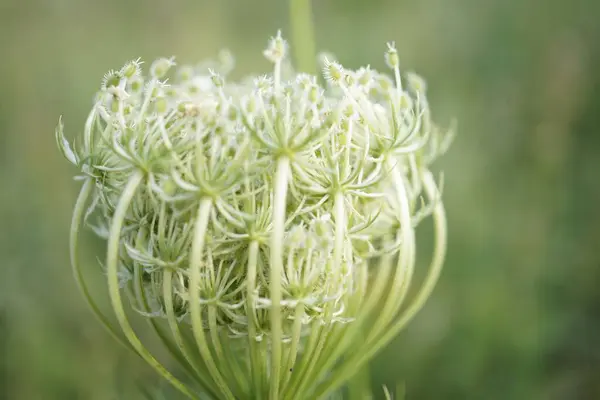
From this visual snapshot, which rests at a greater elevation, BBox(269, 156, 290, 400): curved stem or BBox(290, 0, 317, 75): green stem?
BBox(290, 0, 317, 75): green stem

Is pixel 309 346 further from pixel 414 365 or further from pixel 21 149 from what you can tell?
pixel 21 149

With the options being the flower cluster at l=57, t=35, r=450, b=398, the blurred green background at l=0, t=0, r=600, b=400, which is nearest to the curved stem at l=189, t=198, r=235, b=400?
the flower cluster at l=57, t=35, r=450, b=398

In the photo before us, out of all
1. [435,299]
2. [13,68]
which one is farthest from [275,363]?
[13,68]

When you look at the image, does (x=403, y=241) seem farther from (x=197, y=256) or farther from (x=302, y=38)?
(x=302, y=38)

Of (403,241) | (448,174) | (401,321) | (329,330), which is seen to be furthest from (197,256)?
(448,174)

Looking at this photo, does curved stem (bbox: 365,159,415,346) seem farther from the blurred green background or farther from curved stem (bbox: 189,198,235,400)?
the blurred green background

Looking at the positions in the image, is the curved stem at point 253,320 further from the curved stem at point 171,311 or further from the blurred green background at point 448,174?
the blurred green background at point 448,174
